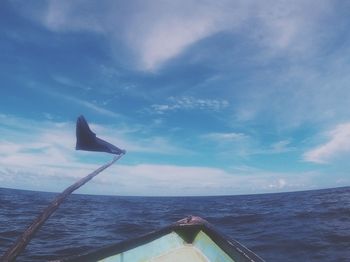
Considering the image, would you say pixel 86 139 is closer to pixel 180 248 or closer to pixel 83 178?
pixel 83 178

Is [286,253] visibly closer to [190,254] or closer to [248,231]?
[248,231]

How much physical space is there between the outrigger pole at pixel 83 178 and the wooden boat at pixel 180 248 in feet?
4.71

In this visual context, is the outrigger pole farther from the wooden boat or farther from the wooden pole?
the wooden boat

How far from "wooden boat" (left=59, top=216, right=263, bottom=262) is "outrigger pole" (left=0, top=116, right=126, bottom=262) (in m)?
1.44

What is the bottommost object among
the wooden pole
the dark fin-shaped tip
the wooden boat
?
the wooden boat

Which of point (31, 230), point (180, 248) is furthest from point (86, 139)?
point (180, 248)

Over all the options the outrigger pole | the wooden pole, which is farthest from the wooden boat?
the wooden pole

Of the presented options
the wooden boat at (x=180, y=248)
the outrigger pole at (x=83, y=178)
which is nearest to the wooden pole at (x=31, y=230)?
the outrigger pole at (x=83, y=178)

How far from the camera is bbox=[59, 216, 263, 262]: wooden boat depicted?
4.73m

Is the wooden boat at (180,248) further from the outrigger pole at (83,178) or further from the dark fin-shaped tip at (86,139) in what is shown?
the dark fin-shaped tip at (86,139)

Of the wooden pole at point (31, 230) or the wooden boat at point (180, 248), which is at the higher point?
the wooden pole at point (31, 230)

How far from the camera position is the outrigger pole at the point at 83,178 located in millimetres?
2127

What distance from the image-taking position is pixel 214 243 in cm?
546

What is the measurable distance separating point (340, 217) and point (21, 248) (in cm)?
1873
